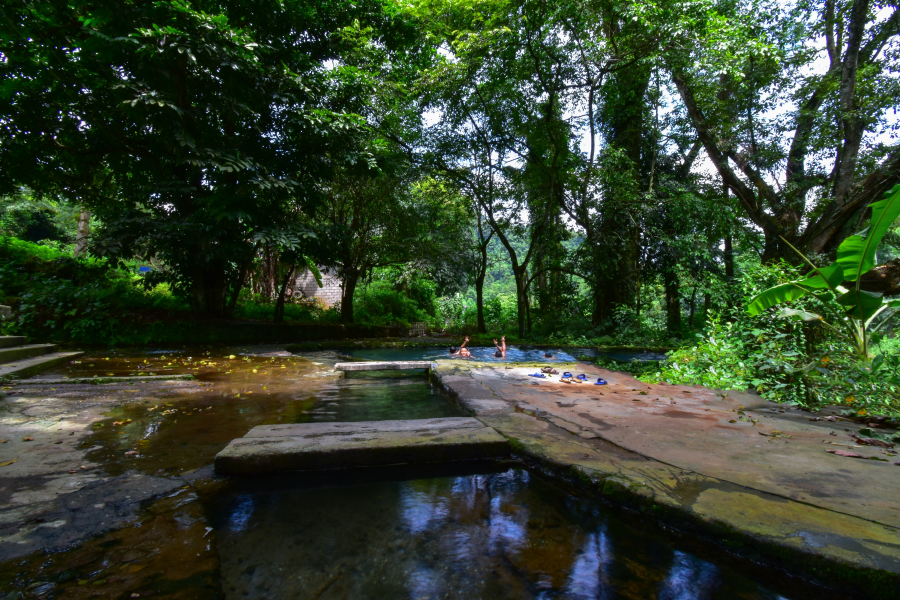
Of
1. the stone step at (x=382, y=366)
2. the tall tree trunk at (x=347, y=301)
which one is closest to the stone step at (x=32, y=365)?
the stone step at (x=382, y=366)

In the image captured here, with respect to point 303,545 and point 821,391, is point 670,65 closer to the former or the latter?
point 821,391

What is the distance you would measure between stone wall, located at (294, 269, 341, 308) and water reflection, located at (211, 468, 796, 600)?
61.2 feet

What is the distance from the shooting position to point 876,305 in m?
Answer: 3.52

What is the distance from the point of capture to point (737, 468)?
2.19 m

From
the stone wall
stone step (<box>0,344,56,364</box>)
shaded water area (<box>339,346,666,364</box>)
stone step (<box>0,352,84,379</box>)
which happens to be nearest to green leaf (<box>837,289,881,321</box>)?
shaded water area (<box>339,346,666,364</box>)

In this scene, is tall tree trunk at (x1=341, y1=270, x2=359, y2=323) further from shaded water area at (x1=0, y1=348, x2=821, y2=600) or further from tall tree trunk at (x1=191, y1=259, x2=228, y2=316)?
shaded water area at (x1=0, y1=348, x2=821, y2=600)

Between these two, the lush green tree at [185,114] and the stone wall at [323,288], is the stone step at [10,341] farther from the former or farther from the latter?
the stone wall at [323,288]

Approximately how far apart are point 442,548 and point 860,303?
414 centimetres

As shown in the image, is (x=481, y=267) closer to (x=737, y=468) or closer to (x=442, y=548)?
(x=737, y=468)

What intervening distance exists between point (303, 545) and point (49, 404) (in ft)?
11.0

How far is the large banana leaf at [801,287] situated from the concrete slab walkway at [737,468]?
1019mm

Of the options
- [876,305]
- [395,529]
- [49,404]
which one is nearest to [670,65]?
[876,305]

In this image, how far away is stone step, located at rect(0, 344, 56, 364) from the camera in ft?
17.1

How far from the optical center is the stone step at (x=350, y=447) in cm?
238
